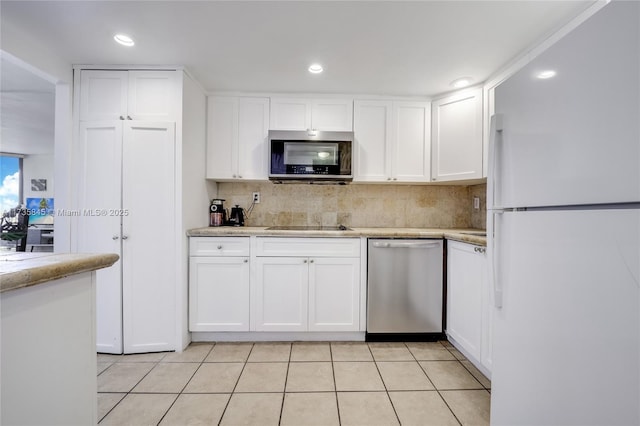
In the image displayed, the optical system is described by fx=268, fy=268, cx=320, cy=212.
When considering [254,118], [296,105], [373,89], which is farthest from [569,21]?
[254,118]

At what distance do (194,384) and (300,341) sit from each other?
0.87 metres

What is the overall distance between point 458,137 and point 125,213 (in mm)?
2887

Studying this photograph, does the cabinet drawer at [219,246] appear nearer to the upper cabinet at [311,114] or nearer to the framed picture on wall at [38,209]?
the upper cabinet at [311,114]

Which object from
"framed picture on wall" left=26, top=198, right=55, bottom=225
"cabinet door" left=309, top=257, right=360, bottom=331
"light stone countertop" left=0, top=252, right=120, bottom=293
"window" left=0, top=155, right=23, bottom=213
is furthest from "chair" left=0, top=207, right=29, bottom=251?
"cabinet door" left=309, top=257, right=360, bottom=331

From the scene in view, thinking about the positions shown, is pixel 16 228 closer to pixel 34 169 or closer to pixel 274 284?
pixel 34 169

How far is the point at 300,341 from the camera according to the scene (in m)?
2.33

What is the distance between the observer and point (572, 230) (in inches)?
31.2

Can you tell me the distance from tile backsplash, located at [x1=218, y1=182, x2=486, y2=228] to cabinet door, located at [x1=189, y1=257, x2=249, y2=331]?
2.26 ft

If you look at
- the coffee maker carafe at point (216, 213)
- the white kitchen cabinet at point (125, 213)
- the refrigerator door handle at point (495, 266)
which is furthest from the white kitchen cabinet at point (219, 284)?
the refrigerator door handle at point (495, 266)

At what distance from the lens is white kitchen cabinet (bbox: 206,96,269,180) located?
101 inches

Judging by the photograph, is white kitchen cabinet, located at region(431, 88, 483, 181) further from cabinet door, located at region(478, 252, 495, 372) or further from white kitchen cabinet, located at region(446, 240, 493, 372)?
cabinet door, located at region(478, 252, 495, 372)

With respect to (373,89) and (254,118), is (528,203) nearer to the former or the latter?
(373,89)

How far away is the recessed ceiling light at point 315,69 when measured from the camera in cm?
209

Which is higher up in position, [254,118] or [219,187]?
[254,118]
